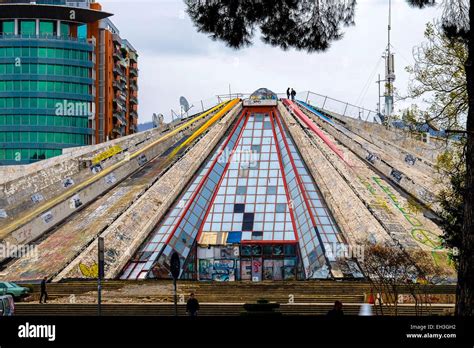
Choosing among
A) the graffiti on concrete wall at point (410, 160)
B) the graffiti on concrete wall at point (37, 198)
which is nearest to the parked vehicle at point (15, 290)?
the graffiti on concrete wall at point (37, 198)

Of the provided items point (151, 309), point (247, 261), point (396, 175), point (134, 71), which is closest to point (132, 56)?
point (134, 71)

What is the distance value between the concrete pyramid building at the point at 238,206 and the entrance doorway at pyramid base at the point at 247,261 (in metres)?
0.06

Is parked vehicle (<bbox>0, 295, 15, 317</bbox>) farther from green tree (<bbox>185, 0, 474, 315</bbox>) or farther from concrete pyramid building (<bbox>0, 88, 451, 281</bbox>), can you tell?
concrete pyramid building (<bbox>0, 88, 451, 281</bbox>)

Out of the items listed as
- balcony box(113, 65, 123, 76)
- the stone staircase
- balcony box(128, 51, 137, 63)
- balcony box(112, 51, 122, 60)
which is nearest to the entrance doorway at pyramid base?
the stone staircase

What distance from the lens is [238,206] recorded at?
4931 centimetres

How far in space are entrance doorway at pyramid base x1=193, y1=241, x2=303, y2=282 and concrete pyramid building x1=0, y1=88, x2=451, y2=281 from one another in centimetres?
6

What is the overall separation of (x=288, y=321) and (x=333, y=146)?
43030 millimetres

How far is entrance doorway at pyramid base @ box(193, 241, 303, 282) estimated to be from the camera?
45.7 metres

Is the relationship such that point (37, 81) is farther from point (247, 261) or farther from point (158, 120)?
point (247, 261)

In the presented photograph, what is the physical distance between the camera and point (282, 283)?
125ft

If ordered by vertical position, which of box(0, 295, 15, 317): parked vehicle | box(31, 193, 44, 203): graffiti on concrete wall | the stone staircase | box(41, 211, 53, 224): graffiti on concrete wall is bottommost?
the stone staircase

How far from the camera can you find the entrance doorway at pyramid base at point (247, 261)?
150 feet

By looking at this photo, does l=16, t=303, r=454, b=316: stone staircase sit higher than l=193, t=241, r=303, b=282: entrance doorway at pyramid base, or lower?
higher

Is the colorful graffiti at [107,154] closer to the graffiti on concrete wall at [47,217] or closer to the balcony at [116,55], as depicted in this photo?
the graffiti on concrete wall at [47,217]
